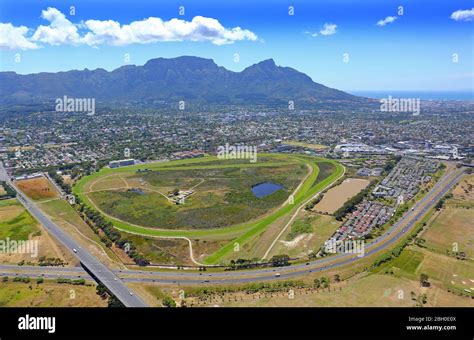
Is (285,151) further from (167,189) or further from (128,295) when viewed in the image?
(128,295)

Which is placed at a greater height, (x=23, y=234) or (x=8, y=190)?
(x=8, y=190)

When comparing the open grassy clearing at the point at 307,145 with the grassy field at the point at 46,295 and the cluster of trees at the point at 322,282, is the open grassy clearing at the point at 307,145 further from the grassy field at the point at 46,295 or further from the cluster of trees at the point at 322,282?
the grassy field at the point at 46,295

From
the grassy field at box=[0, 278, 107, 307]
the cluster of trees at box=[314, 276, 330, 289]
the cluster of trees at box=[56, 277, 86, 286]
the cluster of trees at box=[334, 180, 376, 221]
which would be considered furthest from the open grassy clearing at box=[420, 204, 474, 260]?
the cluster of trees at box=[56, 277, 86, 286]

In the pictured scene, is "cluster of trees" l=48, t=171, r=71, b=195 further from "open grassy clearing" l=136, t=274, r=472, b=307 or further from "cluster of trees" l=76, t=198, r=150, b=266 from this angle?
"open grassy clearing" l=136, t=274, r=472, b=307

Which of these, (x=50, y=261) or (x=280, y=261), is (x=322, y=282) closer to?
(x=280, y=261)

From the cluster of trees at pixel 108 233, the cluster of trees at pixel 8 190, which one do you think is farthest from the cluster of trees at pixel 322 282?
the cluster of trees at pixel 8 190

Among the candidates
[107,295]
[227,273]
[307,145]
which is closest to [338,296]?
[227,273]
